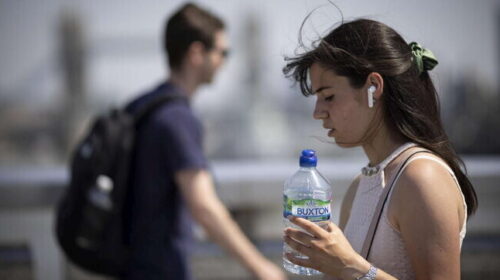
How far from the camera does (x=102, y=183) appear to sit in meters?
2.45

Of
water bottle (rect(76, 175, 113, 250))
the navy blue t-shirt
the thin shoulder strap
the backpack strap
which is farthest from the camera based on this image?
the backpack strap

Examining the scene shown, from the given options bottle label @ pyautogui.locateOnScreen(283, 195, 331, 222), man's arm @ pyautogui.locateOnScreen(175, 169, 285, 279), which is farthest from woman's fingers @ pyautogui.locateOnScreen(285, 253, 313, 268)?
man's arm @ pyautogui.locateOnScreen(175, 169, 285, 279)

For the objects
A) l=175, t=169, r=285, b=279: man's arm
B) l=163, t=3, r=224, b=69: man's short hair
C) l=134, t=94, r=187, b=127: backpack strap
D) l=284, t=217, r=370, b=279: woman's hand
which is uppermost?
l=163, t=3, r=224, b=69: man's short hair

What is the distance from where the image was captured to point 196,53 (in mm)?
2891

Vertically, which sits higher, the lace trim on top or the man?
the lace trim on top

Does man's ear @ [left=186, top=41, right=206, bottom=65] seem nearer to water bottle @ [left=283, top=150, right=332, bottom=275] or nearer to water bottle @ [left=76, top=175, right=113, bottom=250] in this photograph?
water bottle @ [left=76, top=175, right=113, bottom=250]

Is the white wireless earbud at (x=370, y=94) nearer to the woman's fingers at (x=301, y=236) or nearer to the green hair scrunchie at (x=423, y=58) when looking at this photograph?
the green hair scrunchie at (x=423, y=58)

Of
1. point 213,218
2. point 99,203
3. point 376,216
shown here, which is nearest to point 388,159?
point 376,216

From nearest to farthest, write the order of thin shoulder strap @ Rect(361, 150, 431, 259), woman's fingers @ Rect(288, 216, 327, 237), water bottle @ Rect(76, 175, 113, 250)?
woman's fingers @ Rect(288, 216, 327, 237) < thin shoulder strap @ Rect(361, 150, 431, 259) < water bottle @ Rect(76, 175, 113, 250)

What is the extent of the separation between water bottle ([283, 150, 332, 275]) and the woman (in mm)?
58

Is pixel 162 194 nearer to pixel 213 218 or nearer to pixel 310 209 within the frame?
pixel 213 218

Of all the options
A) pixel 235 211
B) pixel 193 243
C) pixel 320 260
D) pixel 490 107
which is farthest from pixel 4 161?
pixel 320 260

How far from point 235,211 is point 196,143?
3097mm

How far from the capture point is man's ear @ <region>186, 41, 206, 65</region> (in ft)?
9.43
